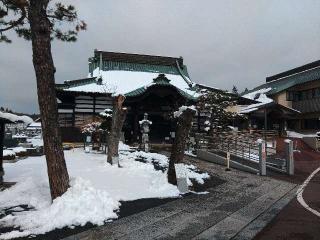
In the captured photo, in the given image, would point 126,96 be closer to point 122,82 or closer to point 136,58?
point 122,82

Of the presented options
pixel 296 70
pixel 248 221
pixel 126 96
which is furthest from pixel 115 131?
pixel 296 70

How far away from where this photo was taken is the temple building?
89.7 ft

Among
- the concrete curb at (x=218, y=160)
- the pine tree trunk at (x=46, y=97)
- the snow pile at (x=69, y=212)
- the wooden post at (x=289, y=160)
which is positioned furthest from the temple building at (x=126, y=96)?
the snow pile at (x=69, y=212)

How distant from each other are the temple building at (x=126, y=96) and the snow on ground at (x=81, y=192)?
1044 cm

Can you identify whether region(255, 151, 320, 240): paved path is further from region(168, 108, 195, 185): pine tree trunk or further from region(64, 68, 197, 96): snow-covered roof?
region(64, 68, 197, 96): snow-covered roof

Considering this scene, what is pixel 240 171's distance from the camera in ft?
58.2

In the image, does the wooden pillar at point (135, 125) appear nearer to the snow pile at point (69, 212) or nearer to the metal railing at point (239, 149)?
the metal railing at point (239, 149)

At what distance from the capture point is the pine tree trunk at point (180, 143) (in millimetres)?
12781

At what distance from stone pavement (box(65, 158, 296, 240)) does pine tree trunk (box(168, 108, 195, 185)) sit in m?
1.43

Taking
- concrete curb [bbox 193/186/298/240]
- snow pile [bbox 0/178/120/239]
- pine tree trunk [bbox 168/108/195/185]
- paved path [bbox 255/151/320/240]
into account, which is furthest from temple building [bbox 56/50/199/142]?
snow pile [bbox 0/178/120/239]

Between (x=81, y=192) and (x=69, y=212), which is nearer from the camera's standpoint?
(x=69, y=212)

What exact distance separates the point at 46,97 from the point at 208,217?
498 centimetres

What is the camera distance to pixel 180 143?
12.9 m

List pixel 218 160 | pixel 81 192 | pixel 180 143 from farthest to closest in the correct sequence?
pixel 218 160 → pixel 180 143 → pixel 81 192
